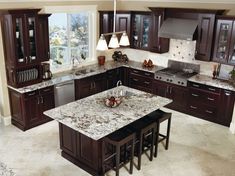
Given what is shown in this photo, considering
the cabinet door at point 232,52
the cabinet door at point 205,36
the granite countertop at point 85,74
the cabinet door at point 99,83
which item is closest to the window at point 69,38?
the granite countertop at point 85,74

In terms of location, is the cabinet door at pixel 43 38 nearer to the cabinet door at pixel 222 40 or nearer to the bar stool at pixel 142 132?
the bar stool at pixel 142 132

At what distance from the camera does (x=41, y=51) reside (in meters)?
6.07

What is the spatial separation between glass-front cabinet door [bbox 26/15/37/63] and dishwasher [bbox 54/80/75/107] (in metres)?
0.95

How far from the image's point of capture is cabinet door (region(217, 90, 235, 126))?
240 inches

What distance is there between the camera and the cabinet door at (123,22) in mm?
7656

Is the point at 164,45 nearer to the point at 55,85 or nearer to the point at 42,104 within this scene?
the point at 55,85

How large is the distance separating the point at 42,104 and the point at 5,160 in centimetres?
164

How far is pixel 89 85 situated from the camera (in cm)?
713

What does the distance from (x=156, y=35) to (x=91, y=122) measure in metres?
3.96

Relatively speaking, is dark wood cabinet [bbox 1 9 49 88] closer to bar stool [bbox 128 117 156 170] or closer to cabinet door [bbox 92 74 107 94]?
cabinet door [bbox 92 74 107 94]

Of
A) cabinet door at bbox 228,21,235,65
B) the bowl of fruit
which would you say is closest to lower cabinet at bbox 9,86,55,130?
the bowl of fruit

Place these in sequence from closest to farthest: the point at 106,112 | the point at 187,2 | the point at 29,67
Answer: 1. the point at 106,112
2. the point at 29,67
3. the point at 187,2

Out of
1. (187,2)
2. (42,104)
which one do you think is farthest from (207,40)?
(42,104)

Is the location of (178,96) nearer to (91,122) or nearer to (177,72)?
(177,72)
